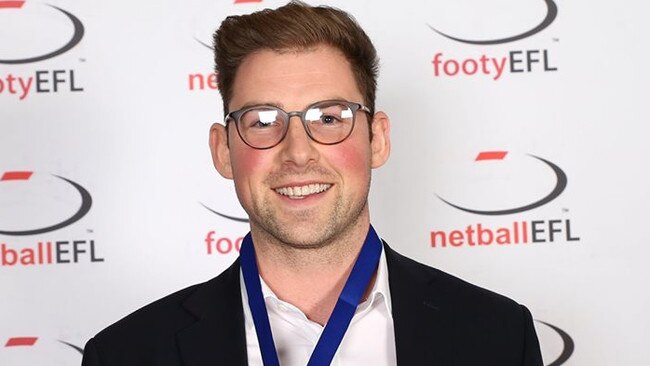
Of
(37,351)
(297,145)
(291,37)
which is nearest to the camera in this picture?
(297,145)

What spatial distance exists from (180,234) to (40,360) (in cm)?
54

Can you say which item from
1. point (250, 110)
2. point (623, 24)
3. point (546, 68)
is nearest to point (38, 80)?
point (250, 110)

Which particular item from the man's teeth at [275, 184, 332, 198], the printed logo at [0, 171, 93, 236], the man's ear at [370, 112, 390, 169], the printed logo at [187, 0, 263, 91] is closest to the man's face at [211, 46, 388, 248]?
the man's teeth at [275, 184, 332, 198]

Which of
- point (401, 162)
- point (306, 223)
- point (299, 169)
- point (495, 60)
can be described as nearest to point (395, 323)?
point (306, 223)

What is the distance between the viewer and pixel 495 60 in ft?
10.3

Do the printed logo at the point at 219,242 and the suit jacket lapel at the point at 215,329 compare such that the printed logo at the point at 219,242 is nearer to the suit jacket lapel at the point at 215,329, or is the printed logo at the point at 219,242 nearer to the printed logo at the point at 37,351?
the printed logo at the point at 37,351

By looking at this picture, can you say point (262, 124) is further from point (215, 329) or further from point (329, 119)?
point (215, 329)

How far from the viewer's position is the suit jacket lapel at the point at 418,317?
220 cm

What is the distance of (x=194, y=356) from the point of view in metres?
2.23

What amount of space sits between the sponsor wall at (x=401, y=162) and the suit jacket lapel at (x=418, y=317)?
811mm

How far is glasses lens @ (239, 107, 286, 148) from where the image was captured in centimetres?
222

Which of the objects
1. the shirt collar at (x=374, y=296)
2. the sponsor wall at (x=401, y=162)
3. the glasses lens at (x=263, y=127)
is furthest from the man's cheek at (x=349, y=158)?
the sponsor wall at (x=401, y=162)

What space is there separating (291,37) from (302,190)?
336 mm

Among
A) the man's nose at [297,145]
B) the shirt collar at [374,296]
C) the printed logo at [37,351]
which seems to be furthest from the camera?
the printed logo at [37,351]
